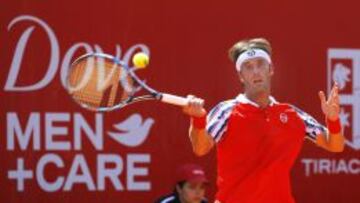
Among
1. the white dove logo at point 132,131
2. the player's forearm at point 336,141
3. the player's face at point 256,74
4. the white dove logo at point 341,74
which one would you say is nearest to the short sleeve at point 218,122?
the player's face at point 256,74

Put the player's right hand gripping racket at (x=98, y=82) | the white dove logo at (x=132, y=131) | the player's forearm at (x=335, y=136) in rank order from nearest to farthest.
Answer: the player's forearm at (x=335, y=136) → the player's right hand gripping racket at (x=98, y=82) → the white dove logo at (x=132, y=131)

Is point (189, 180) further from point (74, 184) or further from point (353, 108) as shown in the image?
point (353, 108)

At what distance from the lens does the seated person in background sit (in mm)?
5648

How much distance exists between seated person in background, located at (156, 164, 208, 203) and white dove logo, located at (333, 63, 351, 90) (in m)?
1.26

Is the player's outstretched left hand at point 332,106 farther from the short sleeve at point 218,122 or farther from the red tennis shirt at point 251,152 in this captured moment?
the short sleeve at point 218,122

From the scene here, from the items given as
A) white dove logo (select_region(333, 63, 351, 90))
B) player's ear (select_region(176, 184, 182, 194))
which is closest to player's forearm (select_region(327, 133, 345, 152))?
player's ear (select_region(176, 184, 182, 194))

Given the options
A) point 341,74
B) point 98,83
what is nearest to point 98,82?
point 98,83

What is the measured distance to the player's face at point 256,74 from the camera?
152 inches

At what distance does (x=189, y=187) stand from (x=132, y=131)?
1.75 ft

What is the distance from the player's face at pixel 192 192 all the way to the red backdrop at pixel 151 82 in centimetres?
29

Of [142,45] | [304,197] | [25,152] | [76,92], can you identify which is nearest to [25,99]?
[25,152]

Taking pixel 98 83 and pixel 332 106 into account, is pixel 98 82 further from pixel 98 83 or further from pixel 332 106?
pixel 332 106

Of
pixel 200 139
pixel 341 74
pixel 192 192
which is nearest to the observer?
pixel 200 139

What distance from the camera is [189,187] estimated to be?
568 cm
